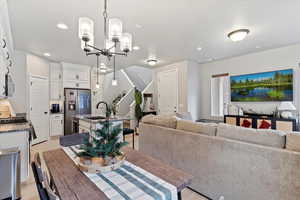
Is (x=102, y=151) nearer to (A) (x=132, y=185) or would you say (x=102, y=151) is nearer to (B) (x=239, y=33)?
(A) (x=132, y=185)

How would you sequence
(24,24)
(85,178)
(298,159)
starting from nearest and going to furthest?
(85,178), (298,159), (24,24)

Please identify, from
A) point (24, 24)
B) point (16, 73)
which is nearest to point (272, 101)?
point (24, 24)

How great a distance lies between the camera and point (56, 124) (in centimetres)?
546

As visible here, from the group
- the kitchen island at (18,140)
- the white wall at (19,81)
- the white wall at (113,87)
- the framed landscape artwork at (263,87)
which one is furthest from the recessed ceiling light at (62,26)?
the white wall at (113,87)

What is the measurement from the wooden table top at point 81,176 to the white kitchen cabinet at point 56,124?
4385 mm

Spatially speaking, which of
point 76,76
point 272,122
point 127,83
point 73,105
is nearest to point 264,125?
point 272,122

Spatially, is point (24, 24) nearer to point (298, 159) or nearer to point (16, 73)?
point (16, 73)

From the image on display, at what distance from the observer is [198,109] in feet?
19.2

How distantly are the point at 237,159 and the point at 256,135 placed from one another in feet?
1.15

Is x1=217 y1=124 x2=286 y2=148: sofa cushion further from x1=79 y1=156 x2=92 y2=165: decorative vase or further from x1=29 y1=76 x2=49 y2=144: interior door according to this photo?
x1=29 y1=76 x2=49 y2=144: interior door

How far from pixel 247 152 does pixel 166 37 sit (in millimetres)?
2753

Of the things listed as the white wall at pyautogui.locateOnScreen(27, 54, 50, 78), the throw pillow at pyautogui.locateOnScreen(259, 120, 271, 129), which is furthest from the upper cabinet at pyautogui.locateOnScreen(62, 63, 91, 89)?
the throw pillow at pyautogui.locateOnScreen(259, 120, 271, 129)

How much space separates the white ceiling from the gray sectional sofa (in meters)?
1.82

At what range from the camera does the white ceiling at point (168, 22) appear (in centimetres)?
225
